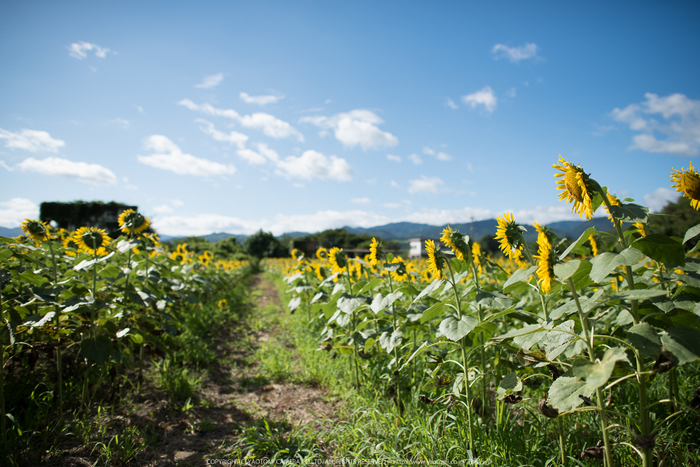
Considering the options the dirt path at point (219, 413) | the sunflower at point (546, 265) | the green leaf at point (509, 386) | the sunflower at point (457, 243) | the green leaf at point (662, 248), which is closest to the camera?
the green leaf at point (662, 248)

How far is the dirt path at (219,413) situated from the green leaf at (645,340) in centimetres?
197

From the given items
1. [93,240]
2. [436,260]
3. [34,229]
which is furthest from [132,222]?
[436,260]

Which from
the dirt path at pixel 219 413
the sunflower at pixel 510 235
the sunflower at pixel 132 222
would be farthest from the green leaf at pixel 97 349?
the sunflower at pixel 510 235

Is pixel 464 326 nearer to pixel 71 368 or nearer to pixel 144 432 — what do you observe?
pixel 144 432

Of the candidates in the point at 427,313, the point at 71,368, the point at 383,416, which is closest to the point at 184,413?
the point at 71,368

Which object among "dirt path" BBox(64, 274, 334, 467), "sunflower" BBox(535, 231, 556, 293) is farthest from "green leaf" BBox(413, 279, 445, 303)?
"dirt path" BBox(64, 274, 334, 467)

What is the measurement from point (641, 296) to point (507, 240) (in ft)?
1.84

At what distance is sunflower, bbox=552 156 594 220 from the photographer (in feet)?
3.83

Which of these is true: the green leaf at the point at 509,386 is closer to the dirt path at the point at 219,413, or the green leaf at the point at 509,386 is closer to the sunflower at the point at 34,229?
the dirt path at the point at 219,413

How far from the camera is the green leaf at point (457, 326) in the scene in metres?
1.41

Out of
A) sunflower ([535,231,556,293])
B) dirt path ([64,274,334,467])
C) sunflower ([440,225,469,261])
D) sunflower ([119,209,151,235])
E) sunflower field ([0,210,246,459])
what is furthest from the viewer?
sunflower ([119,209,151,235])

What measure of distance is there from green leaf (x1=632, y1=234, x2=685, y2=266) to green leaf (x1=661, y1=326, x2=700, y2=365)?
8.1 inches

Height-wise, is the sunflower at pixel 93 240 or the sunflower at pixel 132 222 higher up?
the sunflower at pixel 132 222

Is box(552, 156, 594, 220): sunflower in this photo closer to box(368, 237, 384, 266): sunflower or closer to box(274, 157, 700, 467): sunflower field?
box(274, 157, 700, 467): sunflower field
